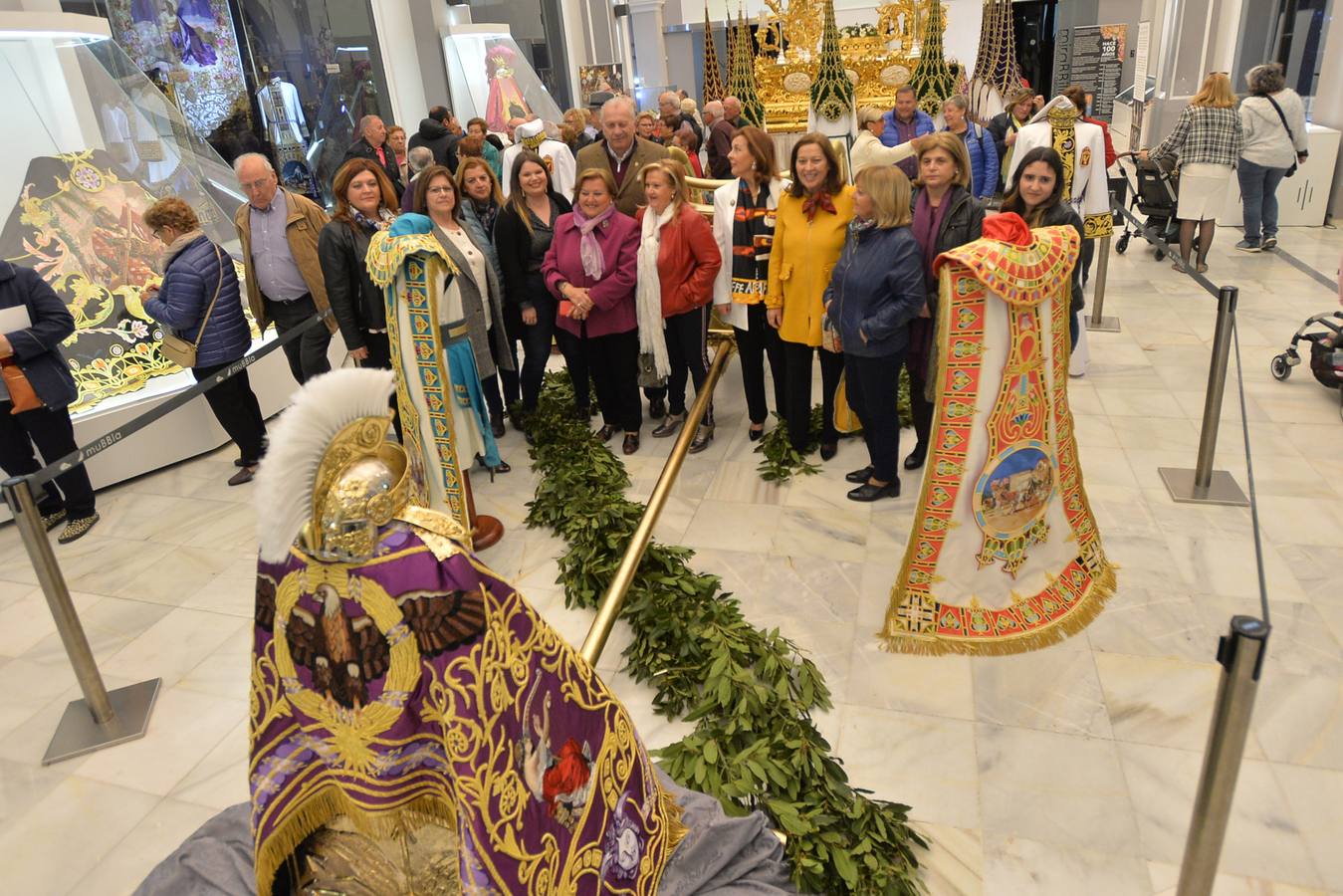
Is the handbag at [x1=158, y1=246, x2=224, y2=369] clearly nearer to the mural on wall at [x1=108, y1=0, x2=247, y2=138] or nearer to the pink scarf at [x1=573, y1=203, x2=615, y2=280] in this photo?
the pink scarf at [x1=573, y1=203, x2=615, y2=280]

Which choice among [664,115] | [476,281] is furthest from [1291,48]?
[476,281]

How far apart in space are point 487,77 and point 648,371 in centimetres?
1024

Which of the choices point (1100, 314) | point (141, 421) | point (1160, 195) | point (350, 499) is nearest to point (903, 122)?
point (1100, 314)

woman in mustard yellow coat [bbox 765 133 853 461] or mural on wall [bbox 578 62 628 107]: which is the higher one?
mural on wall [bbox 578 62 628 107]

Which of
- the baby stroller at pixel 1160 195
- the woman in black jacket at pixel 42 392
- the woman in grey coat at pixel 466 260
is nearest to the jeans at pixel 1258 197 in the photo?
the baby stroller at pixel 1160 195

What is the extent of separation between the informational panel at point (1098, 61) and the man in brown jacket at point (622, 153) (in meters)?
13.9

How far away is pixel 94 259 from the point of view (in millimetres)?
5574

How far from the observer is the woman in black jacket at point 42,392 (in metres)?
4.32

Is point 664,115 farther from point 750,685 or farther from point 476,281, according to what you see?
point 750,685

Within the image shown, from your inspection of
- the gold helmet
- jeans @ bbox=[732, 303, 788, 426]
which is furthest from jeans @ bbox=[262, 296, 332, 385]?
the gold helmet

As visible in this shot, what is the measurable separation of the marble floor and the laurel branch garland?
0.39 ft

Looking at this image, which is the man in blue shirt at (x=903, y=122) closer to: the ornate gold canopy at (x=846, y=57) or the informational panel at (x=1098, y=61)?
the ornate gold canopy at (x=846, y=57)

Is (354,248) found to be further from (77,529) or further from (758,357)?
(758,357)

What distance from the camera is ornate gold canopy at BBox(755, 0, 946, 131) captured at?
10.4 metres
